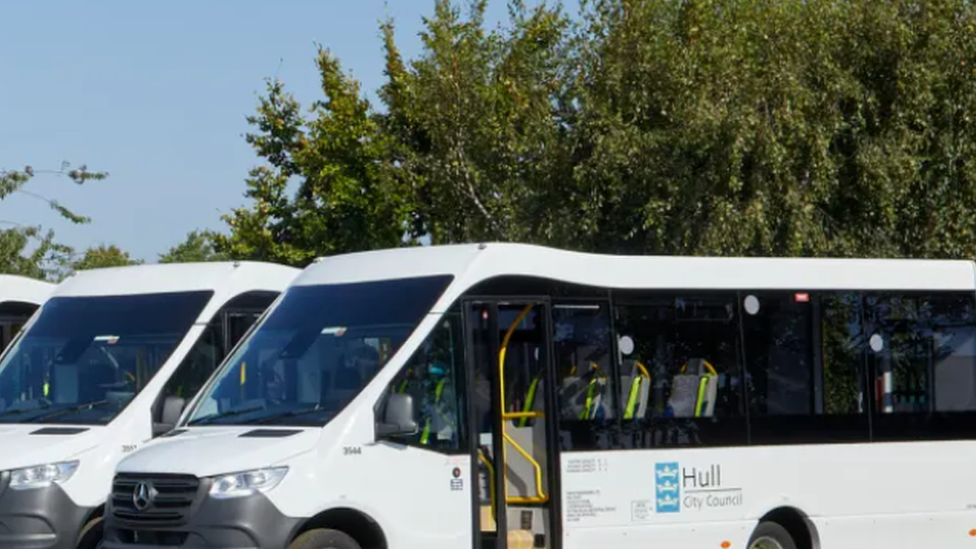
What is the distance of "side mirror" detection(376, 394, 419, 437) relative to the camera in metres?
12.3

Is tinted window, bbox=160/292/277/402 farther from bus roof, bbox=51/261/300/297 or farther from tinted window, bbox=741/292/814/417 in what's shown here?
tinted window, bbox=741/292/814/417

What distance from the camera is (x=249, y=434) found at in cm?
1256

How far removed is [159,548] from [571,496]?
300 cm

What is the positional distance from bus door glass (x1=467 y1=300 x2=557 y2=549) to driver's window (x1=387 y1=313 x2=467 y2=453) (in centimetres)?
12

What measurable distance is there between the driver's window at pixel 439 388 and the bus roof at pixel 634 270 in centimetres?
43

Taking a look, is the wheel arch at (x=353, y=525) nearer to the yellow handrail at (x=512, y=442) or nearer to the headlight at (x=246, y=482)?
the headlight at (x=246, y=482)

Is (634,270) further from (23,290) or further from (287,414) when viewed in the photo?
(23,290)

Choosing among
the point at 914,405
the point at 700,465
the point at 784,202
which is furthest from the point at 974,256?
the point at 700,465

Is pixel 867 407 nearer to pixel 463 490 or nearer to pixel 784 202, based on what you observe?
pixel 463 490

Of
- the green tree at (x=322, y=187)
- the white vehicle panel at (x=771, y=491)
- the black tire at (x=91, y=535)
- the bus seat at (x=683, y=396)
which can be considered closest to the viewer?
the white vehicle panel at (x=771, y=491)

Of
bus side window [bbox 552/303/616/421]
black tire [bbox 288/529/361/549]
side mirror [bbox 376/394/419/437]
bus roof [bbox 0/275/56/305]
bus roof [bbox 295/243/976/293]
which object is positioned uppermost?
bus roof [bbox 0/275/56/305]

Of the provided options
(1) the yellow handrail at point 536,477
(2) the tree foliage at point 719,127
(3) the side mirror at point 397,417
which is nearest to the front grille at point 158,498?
(3) the side mirror at point 397,417

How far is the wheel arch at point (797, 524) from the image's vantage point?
589 inches

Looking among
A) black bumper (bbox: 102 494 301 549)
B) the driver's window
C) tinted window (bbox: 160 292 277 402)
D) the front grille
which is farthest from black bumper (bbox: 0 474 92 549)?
the driver's window
